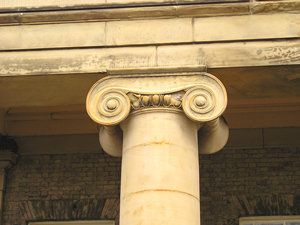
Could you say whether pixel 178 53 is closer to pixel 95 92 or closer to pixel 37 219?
pixel 95 92

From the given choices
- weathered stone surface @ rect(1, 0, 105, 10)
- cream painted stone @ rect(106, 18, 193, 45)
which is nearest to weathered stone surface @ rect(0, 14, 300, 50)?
cream painted stone @ rect(106, 18, 193, 45)

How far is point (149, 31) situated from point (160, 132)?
142 centimetres

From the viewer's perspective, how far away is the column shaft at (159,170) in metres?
7.60

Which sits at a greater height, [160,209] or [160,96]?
[160,96]

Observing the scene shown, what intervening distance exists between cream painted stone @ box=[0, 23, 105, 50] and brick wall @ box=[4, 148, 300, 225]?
3.48 m

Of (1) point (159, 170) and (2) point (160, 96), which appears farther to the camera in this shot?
(2) point (160, 96)

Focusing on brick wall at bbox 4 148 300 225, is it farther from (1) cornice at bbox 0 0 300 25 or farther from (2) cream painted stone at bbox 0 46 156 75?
(1) cornice at bbox 0 0 300 25

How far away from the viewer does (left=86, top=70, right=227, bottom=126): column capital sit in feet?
26.7

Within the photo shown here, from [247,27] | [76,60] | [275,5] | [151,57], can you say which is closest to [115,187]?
[76,60]

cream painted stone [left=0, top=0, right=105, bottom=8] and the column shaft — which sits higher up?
cream painted stone [left=0, top=0, right=105, bottom=8]

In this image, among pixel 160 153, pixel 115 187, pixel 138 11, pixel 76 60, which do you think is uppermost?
pixel 138 11

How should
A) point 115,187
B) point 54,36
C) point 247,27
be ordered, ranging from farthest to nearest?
1. point 115,187
2. point 54,36
3. point 247,27

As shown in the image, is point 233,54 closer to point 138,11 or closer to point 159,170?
point 138,11

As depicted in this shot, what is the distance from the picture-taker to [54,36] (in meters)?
8.77
